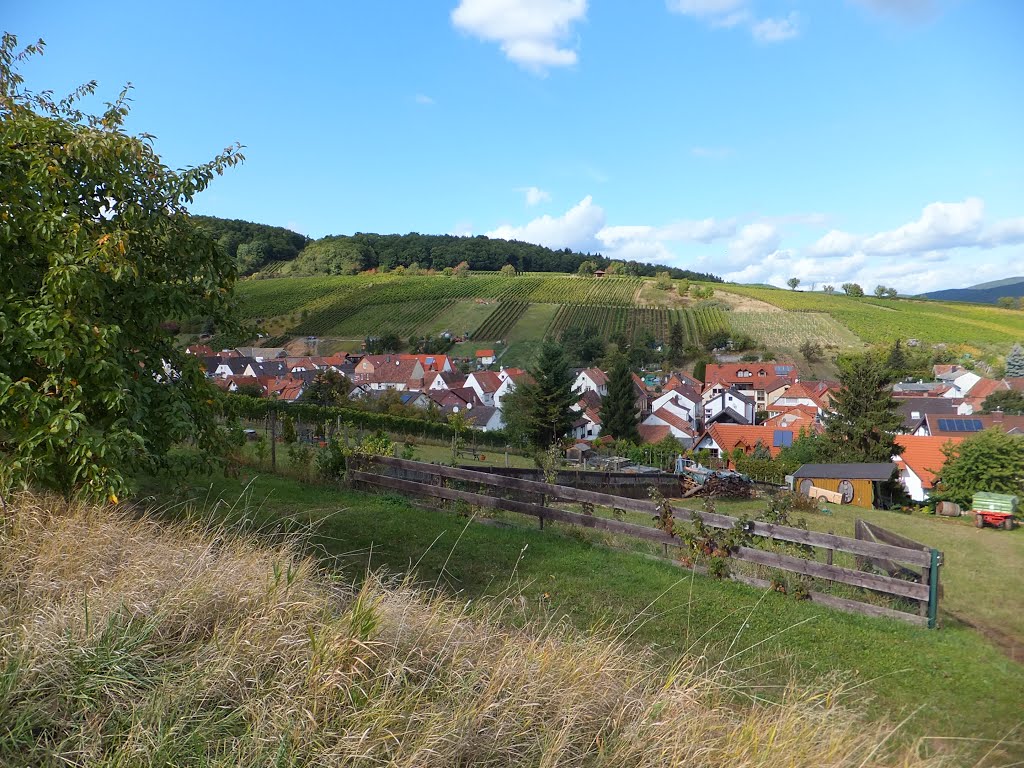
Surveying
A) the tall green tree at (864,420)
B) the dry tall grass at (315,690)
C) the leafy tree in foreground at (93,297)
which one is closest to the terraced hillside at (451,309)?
the tall green tree at (864,420)

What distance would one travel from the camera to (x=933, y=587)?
6148mm

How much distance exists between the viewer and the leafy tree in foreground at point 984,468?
24.2 m

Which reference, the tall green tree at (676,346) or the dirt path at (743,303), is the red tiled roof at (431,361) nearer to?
the tall green tree at (676,346)

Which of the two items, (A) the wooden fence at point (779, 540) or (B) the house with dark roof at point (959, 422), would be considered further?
(B) the house with dark roof at point (959, 422)

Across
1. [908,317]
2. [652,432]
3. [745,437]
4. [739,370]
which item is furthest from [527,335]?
[908,317]

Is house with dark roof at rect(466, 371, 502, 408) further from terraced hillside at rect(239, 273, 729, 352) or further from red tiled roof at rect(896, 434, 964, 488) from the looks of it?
red tiled roof at rect(896, 434, 964, 488)

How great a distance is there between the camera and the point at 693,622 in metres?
5.73

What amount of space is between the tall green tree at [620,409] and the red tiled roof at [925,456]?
58.9 ft

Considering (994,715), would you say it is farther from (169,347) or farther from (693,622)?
(169,347)

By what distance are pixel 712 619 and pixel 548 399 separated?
108 ft

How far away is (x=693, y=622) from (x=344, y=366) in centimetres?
6317

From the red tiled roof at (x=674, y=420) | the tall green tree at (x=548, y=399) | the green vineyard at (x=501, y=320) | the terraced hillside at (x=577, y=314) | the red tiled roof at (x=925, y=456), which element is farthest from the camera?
the green vineyard at (x=501, y=320)

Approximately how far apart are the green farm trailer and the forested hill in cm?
9562

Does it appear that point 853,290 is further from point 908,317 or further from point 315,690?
point 315,690
